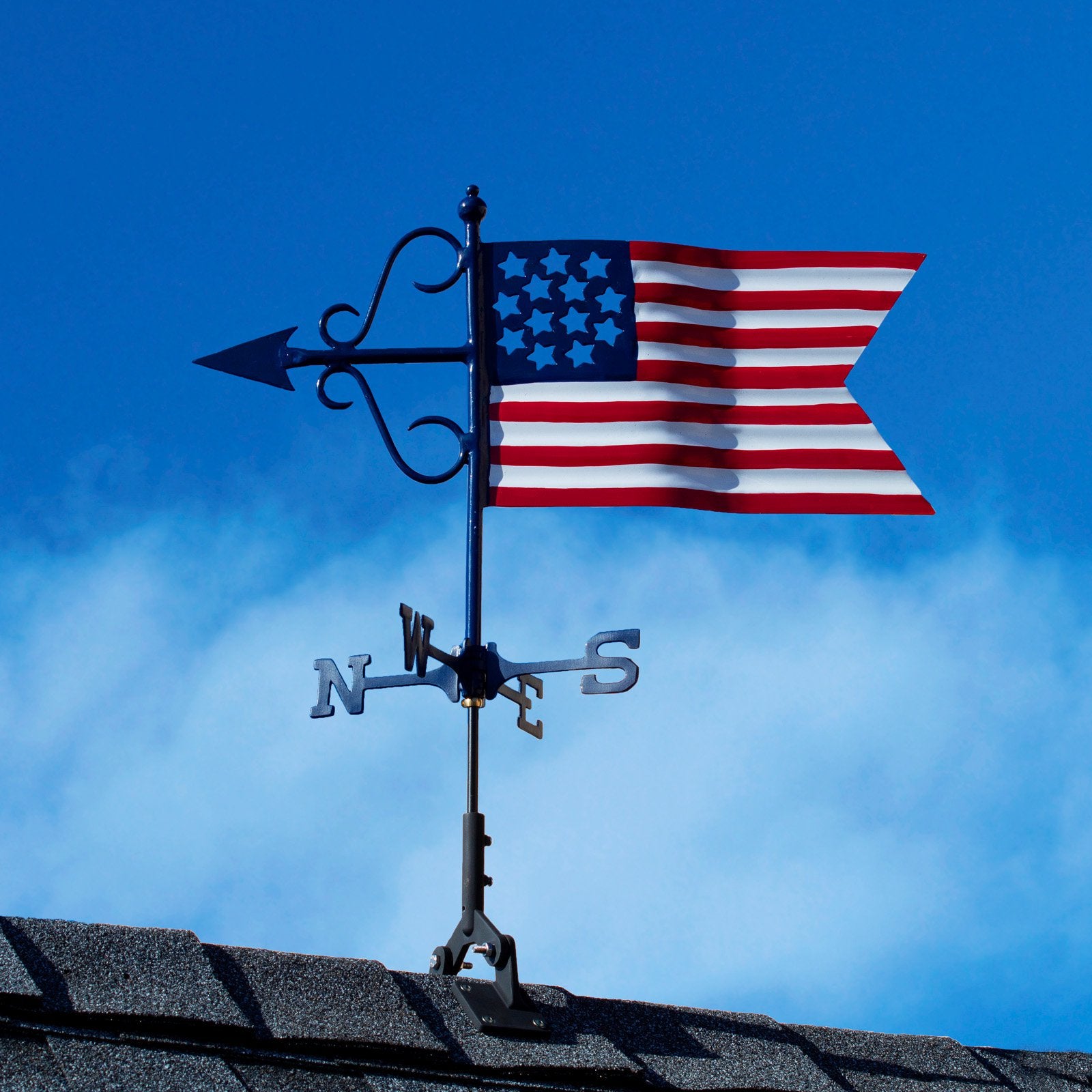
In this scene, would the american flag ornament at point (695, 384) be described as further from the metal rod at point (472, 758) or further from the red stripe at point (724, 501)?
the metal rod at point (472, 758)

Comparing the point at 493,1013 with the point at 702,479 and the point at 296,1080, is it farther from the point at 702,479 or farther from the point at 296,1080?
the point at 702,479

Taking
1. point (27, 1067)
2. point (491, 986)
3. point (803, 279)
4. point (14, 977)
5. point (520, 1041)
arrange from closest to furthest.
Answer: point (27, 1067) → point (14, 977) → point (520, 1041) → point (491, 986) → point (803, 279)

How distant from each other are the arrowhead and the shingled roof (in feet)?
7.34

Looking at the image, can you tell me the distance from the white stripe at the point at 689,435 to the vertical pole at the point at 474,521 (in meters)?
0.27

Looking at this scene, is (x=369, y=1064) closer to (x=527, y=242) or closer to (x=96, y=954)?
(x=96, y=954)

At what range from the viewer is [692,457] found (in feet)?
16.5

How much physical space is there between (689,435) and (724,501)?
26 centimetres

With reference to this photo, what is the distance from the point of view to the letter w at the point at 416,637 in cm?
371

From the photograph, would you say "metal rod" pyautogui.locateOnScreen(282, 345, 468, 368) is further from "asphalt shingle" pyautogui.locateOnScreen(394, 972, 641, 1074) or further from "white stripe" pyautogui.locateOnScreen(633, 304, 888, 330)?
"asphalt shingle" pyautogui.locateOnScreen(394, 972, 641, 1074)

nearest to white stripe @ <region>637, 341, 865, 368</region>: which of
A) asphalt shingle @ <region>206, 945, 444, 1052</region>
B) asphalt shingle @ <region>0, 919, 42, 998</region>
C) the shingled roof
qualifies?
the shingled roof

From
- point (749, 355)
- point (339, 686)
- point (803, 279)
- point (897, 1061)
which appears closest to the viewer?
point (897, 1061)

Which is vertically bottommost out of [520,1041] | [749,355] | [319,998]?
[520,1041]

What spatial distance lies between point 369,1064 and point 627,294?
3058mm

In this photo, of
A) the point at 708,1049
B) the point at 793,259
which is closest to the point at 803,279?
the point at 793,259
